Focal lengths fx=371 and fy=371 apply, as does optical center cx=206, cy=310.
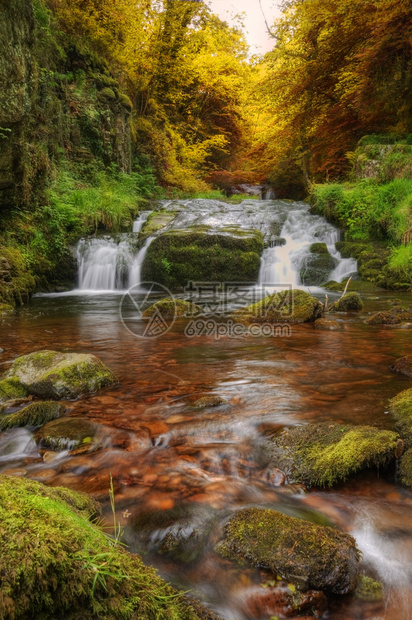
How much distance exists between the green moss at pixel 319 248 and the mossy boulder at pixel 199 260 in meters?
1.78

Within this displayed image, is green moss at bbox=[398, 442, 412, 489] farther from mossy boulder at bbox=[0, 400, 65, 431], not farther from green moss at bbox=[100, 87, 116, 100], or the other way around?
green moss at bbox=[100, 87, 116, 100]

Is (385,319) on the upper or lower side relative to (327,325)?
upper

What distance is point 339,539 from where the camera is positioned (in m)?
1.46

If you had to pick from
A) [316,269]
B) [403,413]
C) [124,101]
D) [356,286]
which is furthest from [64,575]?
[124,101]

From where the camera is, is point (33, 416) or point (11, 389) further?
point (11, 389)

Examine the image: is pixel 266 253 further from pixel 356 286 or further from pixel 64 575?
pixel 64 575

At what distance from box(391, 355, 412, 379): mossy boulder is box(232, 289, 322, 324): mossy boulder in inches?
99.3

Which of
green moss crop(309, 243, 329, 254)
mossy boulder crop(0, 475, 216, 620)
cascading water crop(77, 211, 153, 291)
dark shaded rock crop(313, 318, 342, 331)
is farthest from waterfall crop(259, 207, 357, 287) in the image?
mossy boulder crop(0, 475, 216, 620)

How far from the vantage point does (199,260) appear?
1046 cm

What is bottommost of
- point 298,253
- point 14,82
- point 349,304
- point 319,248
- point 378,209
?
point 349,304

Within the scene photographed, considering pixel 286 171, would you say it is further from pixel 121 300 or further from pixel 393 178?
pixel 121 300

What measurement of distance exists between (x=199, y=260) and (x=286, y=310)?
4.61 metres

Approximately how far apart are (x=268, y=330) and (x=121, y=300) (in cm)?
456

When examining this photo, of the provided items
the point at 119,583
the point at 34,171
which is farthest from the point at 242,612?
the point at 34,171
